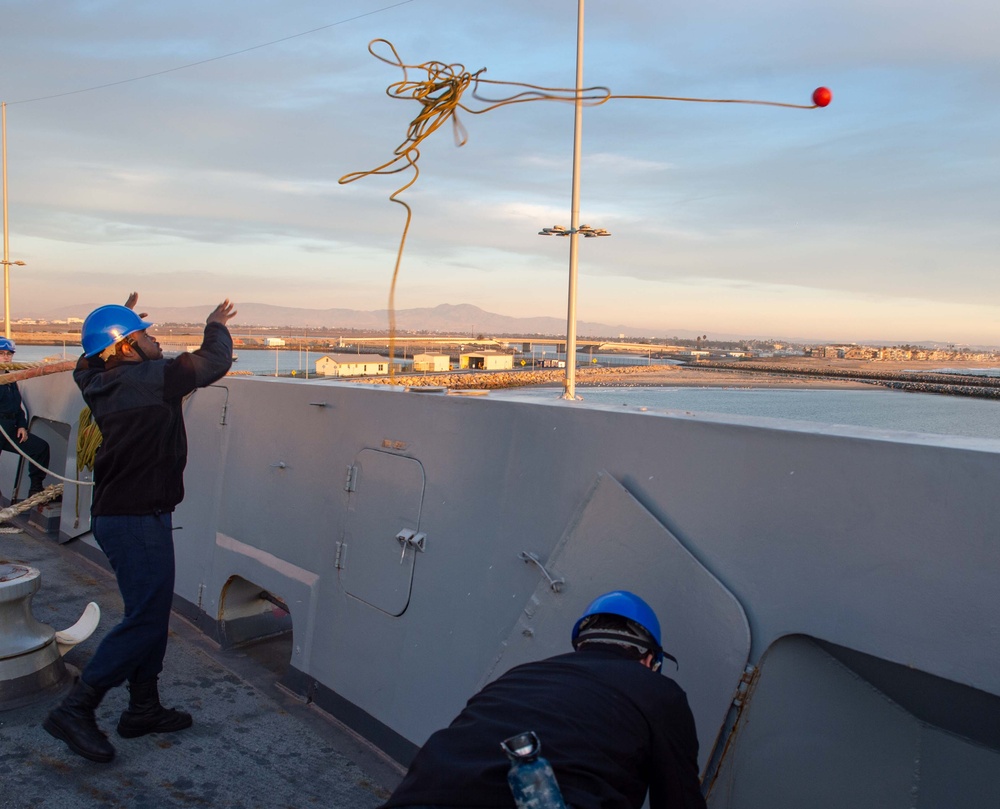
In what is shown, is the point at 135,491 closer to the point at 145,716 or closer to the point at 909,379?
the point at 145,716

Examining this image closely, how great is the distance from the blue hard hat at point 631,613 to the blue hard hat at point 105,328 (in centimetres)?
249

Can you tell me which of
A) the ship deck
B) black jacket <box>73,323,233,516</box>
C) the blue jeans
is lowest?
the ship deck

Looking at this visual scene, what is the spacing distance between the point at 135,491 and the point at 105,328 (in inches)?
28.0

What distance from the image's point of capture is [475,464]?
334cm

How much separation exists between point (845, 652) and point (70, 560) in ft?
Answer: 19.6

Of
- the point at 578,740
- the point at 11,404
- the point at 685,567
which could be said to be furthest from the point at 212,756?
the point at 11,404

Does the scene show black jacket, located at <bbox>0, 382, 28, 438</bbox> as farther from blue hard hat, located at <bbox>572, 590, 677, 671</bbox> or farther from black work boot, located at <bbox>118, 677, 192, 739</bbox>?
blue hard hat, located at <bbox>572, 590, 677, 671</bbox>

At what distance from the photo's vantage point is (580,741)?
1.63m

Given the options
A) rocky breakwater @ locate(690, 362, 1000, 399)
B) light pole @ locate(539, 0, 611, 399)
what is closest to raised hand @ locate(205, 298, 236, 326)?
rocky breakwater @ locate(690, 362, 1000, 399)

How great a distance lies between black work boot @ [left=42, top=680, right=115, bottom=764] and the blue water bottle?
2.59 m

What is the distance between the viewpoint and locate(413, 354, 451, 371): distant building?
6442 millimetres

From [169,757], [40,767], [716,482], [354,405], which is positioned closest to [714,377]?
[354,405]

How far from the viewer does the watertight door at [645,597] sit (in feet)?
7.88

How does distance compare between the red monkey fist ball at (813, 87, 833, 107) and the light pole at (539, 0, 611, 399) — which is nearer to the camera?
the red monkey fist ball at (813, 87, 833, 107)
